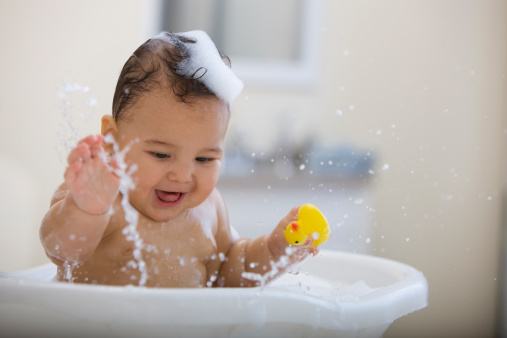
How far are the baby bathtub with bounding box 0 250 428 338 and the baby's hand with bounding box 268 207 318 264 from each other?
210mm

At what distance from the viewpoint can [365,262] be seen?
1182 mm

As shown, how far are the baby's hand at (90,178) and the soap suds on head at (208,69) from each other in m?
0.20

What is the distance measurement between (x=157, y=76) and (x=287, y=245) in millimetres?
333

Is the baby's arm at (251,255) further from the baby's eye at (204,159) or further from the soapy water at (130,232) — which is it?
the baby's eye at (204,159)

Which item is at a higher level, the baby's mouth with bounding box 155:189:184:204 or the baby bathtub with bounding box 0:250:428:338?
the baby's mouth with bounding box 155:189:184:204

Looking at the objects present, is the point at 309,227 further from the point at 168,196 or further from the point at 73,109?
the point at 73,109

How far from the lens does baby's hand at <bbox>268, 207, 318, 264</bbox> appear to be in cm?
100

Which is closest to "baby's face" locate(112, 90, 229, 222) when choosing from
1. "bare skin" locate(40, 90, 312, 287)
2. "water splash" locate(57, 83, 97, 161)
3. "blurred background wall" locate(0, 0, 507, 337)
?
"bare skin" locate(40, 90, 312, 287)

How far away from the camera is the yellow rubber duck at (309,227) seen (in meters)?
0.97

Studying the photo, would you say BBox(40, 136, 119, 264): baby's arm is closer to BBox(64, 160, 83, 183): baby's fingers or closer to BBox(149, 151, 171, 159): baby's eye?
BBox(64, 160, 83, 183): baby's fingers

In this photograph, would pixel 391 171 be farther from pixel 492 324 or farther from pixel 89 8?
pixel 89 8

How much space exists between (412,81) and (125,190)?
152 cm

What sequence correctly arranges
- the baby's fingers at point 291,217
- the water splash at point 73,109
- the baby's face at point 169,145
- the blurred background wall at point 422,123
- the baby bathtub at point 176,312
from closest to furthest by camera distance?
the baby bathtub at point 176,312, the baby's face at point 169,145, the baby's fingers at point 291,217, the water splash at point 73,109, the blurred background wall at point 422,123

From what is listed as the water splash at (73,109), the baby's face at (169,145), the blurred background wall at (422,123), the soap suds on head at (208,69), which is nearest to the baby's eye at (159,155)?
the baby's face at (169,145)
